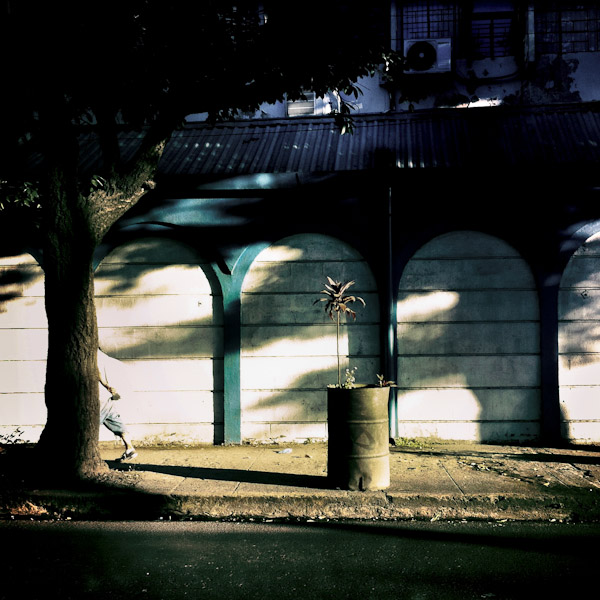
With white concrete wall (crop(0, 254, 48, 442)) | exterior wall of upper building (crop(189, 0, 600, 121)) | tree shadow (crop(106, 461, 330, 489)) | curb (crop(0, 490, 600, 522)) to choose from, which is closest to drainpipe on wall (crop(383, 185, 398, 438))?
tree shadow (crop(106, 461, 330, 489))

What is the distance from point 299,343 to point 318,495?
11.4 ft

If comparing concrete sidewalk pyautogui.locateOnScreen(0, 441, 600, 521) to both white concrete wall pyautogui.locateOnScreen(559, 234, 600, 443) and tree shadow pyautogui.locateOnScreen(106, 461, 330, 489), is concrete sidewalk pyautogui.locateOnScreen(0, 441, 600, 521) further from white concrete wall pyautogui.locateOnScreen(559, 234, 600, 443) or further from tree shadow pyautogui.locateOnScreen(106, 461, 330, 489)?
white concrete wall pyautogui.locateOnScreen(559, 234, 600, 443)

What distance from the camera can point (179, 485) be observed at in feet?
22.9

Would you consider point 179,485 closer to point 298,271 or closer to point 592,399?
point 298,271

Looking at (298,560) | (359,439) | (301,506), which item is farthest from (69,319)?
(298,560)

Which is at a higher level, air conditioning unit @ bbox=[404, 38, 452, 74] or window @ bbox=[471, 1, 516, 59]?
window @ bbox=[471, 1, 516, 59]

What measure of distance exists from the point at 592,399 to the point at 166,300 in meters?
6.34

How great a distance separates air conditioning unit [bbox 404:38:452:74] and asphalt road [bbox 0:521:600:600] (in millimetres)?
8539

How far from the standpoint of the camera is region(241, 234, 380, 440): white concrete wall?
382 inches

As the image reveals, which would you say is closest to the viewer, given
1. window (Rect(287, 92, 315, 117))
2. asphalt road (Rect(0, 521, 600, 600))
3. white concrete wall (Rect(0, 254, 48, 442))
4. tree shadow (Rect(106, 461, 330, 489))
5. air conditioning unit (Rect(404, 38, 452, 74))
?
asphalt road (Rect(0, 521, 600, 600))

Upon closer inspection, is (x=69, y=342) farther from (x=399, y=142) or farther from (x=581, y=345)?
(x=581, y=345)

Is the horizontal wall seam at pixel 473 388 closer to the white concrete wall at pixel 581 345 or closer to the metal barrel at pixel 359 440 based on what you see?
the white concrete wall at pixel 581 345

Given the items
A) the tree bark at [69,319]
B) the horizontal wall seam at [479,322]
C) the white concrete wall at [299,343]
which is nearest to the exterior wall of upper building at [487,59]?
the white concrete wall at [299,343]

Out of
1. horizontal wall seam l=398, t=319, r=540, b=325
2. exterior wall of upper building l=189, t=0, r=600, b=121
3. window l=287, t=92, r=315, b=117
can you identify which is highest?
exterior wall of upper building l=189, t=0, r=600, b=121
